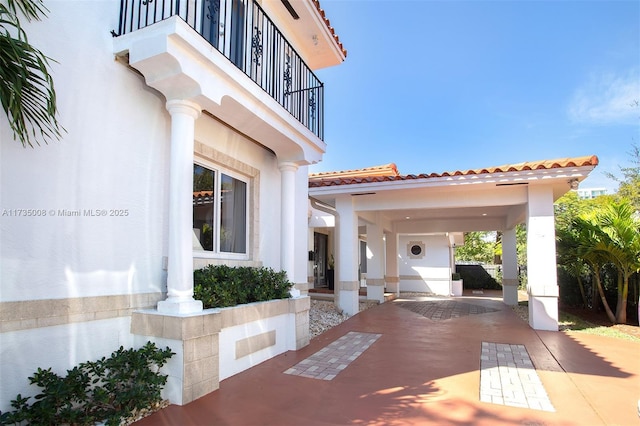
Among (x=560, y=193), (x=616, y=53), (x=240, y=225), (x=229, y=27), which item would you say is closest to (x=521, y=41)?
(x=616, y=53)

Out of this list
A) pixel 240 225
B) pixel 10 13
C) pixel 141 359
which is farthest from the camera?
pixel 240 225

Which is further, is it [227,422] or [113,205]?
[113,205]

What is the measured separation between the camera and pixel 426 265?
2105 cm

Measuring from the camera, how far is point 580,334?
9086 mm

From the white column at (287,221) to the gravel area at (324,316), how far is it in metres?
2.18

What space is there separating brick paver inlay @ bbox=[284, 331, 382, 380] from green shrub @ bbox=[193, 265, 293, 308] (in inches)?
49.9

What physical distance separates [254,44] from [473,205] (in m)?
7.40

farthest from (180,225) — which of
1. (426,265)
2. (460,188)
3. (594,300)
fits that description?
(426,265)

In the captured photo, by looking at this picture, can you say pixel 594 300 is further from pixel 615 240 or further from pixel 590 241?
pixel 615 240

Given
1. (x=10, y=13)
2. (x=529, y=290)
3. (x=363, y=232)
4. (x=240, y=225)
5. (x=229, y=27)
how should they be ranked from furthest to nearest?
(x=363, y=232)
(x=529, y=290)
(x=240, y=225)
(x=229, y=27)
(x=10, y=13)

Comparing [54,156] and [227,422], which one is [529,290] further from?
[54,156]

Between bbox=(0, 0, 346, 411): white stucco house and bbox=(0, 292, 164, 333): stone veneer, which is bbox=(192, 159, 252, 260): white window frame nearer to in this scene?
bbox=(0, 0, 346, 411): white stucco house

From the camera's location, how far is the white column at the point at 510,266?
15039mm

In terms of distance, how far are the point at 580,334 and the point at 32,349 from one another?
1086 cm
